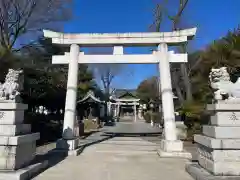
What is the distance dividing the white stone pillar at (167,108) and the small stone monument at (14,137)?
17.0 feet

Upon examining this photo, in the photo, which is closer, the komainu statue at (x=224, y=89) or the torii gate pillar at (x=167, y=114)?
the komainu statue at (x=224, y=89)

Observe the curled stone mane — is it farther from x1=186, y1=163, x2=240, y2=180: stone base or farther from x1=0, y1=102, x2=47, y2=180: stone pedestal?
x1=0, y1=102, x2=47, y2=180: stone pedestal

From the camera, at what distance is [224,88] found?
603cm

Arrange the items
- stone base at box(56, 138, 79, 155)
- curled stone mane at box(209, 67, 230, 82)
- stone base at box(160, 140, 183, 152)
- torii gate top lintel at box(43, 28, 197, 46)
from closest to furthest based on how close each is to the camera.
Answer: curled stone mane at box(209, 67, 230, 82), stone base at box(160, 140, 183, 152), stone base at box(56, 138, 79, 155), torii gate top lintel at box(43, 28, 197, 46)

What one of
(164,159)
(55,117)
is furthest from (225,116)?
(55,117)

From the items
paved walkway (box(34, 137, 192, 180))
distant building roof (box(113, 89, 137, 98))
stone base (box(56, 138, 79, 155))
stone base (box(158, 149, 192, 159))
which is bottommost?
paved walkway (box(34, 137, 192, 180))

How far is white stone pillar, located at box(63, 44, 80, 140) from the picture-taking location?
10.5m

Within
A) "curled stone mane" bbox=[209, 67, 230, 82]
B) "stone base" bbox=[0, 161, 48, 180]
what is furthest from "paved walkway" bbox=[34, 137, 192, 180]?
"curled stone mane" bbox=[209, 67, 230, 82]

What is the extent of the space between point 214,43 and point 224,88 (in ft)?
19.4

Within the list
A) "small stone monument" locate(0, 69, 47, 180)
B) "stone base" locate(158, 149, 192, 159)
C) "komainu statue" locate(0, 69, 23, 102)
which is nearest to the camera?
"small stone monument" locate(0, 69, 47, 180)

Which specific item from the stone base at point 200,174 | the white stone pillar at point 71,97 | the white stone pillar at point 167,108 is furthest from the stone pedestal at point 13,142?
the white stone pillar at point 167,108

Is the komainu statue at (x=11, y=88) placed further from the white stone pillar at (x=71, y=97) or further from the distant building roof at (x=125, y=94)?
the distant building roof at (x=125, y=94)

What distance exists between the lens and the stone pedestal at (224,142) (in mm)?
5547

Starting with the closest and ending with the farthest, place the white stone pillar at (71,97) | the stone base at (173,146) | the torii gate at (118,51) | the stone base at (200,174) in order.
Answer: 1. the stone base at (200,174)
2. the stone base at (173,146)
3. the white stone pillar at (71,97)
4. the torii gate at (118,51)
